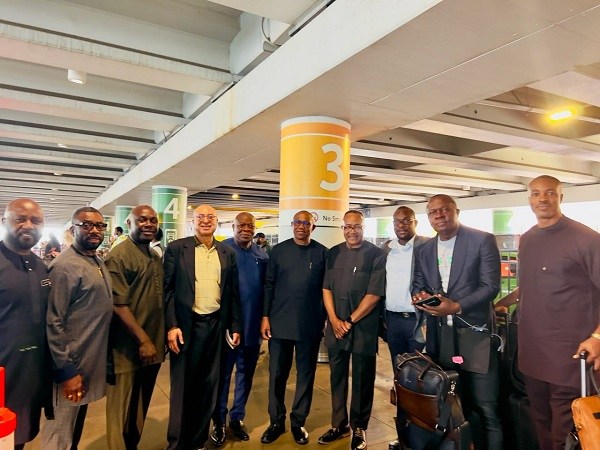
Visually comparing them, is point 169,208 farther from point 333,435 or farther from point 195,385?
point 333,435

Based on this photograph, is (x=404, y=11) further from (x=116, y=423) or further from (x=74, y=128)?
(x=74, y=128)

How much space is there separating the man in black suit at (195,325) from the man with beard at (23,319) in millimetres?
788

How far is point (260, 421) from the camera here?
347cm

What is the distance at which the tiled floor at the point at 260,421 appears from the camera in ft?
9.94

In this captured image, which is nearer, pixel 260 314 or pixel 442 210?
pixel 442 210

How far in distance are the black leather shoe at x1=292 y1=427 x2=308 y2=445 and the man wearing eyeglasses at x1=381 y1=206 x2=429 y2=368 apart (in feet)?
3.02

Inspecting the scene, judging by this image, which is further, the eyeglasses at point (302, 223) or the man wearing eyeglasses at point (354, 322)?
the eyeglasses at point (302, 223)

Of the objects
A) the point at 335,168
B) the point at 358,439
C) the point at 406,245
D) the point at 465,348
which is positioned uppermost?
the point at 335,168

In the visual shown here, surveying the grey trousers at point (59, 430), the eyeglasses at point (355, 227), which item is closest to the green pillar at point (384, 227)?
the eyeglasses at point (355, 227)

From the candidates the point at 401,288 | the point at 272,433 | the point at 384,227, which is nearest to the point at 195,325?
the point at 272,433

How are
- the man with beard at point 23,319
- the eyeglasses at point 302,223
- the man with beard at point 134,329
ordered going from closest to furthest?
1. the man with beard at point 23,319
2. the man with beard at point 134,329
3. the eyeglasses at point 302,223

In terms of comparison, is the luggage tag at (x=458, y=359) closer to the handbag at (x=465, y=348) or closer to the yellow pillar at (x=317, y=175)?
the handbag at (x=465, y=348)

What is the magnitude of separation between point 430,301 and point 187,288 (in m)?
1.59

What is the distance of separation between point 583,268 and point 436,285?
2.64 feet
